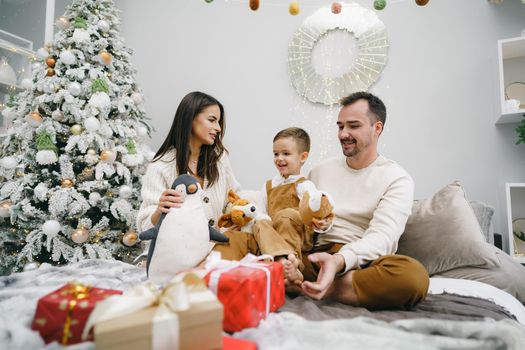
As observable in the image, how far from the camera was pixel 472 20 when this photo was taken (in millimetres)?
2283

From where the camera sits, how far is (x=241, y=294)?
88 centimetres

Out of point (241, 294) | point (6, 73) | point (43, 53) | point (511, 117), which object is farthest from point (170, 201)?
point (6, 73)

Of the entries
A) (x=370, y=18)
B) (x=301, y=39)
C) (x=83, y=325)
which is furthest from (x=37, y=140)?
(x=370, y=18)

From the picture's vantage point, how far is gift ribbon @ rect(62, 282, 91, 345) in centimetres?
74

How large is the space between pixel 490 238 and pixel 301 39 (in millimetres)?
1876

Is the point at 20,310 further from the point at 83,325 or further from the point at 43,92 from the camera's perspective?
the point at 43,92

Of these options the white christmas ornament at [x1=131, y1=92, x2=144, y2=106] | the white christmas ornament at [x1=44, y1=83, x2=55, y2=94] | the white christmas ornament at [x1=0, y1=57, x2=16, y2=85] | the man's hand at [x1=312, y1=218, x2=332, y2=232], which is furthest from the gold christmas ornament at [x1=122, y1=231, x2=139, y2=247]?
the white christmas ornament at [x1=0, y1=57, x2=16, y2=85]

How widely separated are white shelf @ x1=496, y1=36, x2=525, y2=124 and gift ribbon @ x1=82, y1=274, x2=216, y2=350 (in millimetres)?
2159

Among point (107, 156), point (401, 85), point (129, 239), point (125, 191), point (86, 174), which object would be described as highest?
point (401, 85)

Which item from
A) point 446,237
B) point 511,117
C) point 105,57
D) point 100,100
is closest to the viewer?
point 446,237

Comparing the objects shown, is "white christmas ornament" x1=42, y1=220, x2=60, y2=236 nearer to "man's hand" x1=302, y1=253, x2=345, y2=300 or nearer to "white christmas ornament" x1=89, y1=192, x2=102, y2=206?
"white christmas ornament" x1=89, y1=192, x2=102, y2=206

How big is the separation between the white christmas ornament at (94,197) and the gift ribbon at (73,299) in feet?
4.48

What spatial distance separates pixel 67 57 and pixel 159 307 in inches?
82.7

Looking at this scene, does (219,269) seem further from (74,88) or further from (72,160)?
(74,88)
